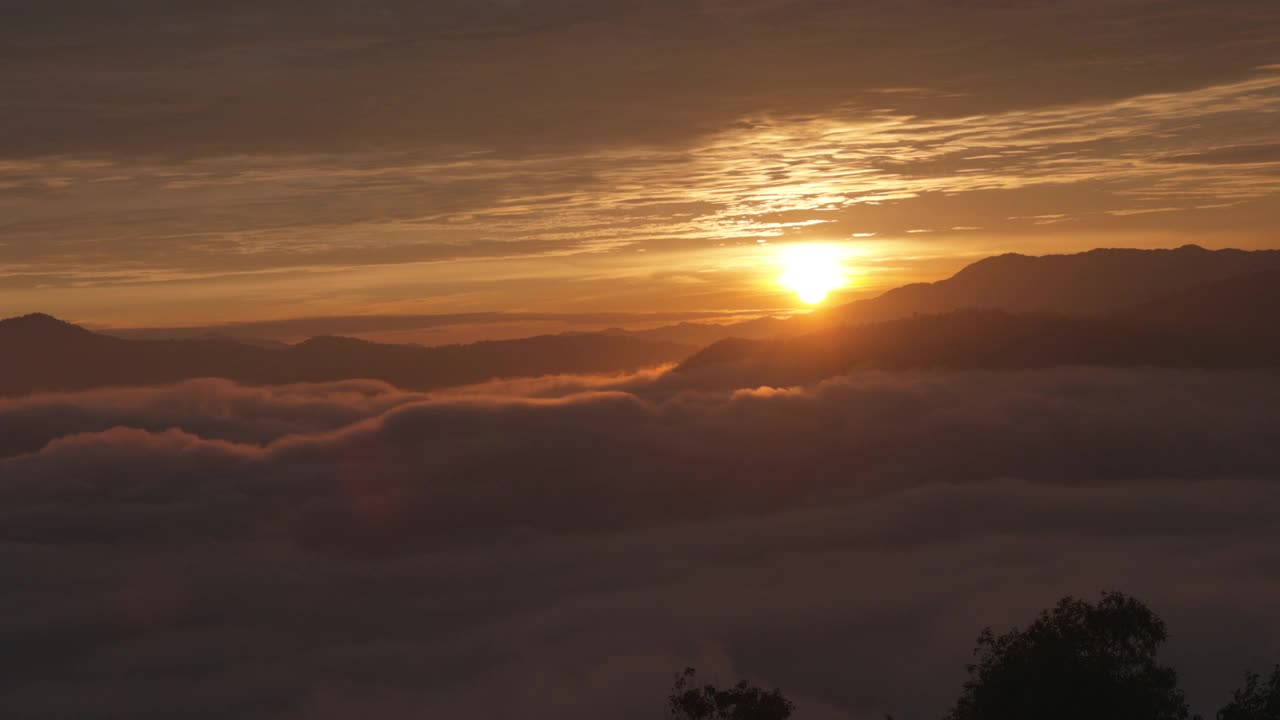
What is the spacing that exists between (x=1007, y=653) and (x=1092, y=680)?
2.86 metres

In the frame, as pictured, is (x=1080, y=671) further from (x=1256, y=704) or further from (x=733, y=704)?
(x=733, y=704)

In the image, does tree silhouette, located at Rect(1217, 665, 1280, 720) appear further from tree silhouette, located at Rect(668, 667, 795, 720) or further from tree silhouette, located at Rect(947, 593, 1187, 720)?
tree silhouette, located at Rect(668, 667, 795, 720)

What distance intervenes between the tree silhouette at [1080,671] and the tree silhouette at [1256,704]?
142cm

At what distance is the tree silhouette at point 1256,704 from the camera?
127 ft

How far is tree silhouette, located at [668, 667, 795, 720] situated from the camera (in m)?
48.1

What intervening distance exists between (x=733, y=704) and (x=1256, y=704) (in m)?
19.0

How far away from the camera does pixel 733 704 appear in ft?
162

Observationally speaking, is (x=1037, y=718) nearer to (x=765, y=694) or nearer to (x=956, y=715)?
(x=956, y=715)

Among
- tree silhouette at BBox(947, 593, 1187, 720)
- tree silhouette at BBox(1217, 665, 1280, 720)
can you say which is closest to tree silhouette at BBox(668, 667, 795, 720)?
tree silhouette at BBox(947, 593, 1187, 720)

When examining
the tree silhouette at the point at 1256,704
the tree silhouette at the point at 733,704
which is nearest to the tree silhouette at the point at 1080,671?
the tree silhouette at the point at 1256,704

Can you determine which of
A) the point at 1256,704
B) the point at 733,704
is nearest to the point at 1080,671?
the point at 1256,704

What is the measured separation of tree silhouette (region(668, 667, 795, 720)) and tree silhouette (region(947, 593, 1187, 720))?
28.8ft

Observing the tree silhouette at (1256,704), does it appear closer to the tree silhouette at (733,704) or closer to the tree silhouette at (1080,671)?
the tree silhouette at (1080,671)

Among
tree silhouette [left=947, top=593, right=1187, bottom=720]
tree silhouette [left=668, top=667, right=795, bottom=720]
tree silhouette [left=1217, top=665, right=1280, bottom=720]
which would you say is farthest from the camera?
tree silhouette [left=668, top=667, right=795, bottom=720]
